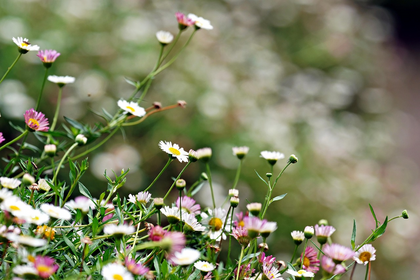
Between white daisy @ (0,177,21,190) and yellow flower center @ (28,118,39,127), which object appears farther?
yellow flower center @ (28,118,39,127)

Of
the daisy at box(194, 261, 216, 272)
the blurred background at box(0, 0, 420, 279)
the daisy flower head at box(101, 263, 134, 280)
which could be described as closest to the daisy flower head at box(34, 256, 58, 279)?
the daisy flower head at box(101, 263, 134, 280)

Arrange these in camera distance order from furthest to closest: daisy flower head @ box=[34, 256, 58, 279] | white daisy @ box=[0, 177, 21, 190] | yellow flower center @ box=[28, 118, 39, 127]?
yellow flower center @ box=[28, 118, 39, 127], white daisy @ box=[0, 177, 21, 190], daisy flower head @ box=[34, 256, 58, 279]

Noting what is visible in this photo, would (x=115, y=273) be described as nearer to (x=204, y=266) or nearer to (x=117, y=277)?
(x=117, y=277)

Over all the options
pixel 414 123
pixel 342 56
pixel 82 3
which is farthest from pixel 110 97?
pixel 414 123

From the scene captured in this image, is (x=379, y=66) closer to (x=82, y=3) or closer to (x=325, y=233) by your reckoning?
(x=82, y=3)

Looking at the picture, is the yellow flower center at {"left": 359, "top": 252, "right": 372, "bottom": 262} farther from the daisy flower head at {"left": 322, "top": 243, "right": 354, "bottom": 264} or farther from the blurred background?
the blurred background

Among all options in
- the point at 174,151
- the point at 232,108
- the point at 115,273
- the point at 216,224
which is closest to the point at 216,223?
the point at 216,224

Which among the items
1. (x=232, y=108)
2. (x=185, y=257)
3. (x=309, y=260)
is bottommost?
(x=232, y=108)
